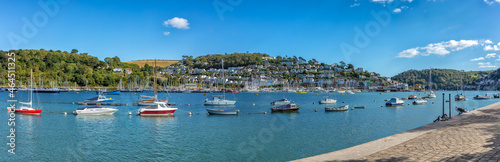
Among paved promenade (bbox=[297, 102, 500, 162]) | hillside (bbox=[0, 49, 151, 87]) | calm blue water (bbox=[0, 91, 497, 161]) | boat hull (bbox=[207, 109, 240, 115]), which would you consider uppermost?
hillside (bbox=[0, 49, 151, 87])

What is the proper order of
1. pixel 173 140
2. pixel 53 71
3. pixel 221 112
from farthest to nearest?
pixel 53 71 < pixel 221 112 < pixel 173 140

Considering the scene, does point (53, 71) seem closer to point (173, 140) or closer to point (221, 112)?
point (221, 112)

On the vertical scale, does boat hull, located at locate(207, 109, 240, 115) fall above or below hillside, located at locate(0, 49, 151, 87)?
below

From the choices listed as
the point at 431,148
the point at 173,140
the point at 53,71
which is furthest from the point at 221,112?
the point at 53,71

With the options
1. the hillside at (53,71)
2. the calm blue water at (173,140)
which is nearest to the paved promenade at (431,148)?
the calm blue water at (173,140)

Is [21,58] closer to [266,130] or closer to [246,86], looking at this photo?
[246,86]

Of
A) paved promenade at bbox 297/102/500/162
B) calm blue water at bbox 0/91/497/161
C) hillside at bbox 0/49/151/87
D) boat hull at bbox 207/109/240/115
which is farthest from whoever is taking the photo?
hillside at bbox 0/49/151/87

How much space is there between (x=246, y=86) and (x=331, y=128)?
13780cm

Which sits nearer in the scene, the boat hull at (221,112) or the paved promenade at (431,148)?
the paved promenade at (431,148)

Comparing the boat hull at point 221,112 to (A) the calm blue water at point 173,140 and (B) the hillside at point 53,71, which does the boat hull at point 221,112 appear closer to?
(A) the calm blue water at point 173,140

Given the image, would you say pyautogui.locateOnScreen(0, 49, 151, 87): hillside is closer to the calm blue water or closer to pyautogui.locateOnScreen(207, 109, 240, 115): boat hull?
pyautogui.locateOnScreen(207, 109, 240, 115): boat hull

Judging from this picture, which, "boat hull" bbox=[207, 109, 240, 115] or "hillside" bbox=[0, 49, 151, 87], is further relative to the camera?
"hillside" bbox=[0, 49, 151, 87]

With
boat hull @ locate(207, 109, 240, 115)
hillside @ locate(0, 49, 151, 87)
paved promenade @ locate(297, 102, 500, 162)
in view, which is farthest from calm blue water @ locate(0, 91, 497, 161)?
hillside @ locate(0, 49, 151, 87)

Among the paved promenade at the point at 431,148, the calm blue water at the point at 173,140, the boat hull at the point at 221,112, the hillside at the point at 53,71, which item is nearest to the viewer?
the paved promenade at the point at 431,148
